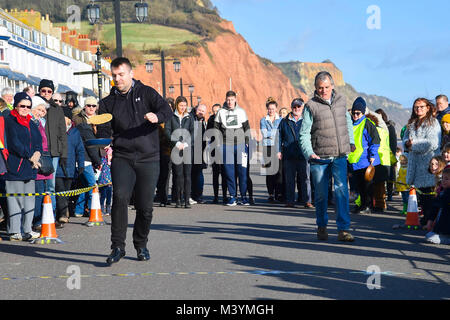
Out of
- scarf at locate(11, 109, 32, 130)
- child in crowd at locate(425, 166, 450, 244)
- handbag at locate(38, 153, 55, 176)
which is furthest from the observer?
handbag at locate(38, 153, 55, 176)

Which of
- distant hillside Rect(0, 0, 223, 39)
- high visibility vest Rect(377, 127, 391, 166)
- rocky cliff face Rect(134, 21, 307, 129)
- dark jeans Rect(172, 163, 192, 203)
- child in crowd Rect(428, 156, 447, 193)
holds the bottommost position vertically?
dark jeans Rect(172, 163, 192, 203)

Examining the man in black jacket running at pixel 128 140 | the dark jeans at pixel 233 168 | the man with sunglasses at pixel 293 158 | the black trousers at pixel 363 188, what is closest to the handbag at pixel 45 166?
the man in black jacket running at pixel 128 140

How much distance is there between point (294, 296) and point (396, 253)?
272 cm

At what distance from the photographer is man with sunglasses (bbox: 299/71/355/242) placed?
30.5ft

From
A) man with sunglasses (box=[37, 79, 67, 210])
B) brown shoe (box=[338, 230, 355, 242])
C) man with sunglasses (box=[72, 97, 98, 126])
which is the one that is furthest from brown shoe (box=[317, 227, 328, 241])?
man with sunglasses (box=[72, 97, 98, 126])

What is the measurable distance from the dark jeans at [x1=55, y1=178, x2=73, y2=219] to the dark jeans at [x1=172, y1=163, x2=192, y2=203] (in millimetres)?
2685

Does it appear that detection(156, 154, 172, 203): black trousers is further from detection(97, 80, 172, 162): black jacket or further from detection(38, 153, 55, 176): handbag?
detection(97, 80, 172, 162): black jacket

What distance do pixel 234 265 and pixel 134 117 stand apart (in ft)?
5.90

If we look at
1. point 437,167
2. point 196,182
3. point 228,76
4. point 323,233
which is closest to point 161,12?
point 228,76

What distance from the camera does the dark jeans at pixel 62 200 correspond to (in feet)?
37.2

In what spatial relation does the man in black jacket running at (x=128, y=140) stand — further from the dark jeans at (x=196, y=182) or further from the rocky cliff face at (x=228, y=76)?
the rocky cliff face at (x=228, y=76)

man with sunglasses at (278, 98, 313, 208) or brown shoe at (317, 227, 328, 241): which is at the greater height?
man with sunglasses at (278, 98, 313, 208)

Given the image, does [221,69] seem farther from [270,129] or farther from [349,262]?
[349,262]

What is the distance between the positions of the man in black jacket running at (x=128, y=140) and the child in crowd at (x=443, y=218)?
360 centimetres
